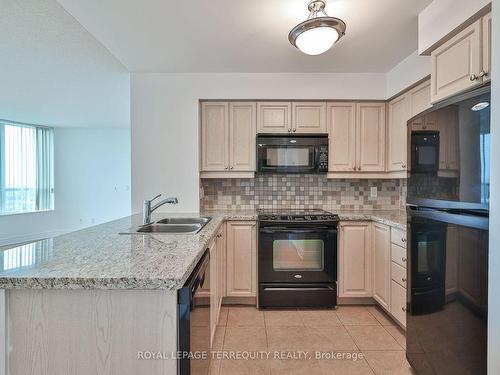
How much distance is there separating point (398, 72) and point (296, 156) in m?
1.28

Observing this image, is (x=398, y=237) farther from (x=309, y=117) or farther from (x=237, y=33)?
(x=237, y=33)

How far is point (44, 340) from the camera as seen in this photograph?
93cm

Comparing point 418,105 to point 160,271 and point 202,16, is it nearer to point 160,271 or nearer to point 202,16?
point 202,16

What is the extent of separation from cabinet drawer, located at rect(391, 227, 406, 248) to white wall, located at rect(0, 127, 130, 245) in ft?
19.2

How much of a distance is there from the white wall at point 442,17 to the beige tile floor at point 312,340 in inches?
85.4

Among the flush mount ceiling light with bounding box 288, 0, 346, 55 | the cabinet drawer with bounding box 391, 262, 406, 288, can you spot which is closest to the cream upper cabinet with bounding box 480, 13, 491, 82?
the flush mount ceiling light with bounding box 288, 0, 346, 55

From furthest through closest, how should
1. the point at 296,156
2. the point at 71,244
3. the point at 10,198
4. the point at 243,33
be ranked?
the point at 10,198 < the point at 296,156 < the point at 243,33 < the point at 71,244

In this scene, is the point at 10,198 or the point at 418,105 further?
the point at 10,198

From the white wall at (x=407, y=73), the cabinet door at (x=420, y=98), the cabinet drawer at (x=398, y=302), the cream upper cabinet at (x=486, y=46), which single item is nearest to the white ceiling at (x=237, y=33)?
the white wall at (x=407, y=73)

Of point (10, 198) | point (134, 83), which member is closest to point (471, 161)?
point (134, 83)

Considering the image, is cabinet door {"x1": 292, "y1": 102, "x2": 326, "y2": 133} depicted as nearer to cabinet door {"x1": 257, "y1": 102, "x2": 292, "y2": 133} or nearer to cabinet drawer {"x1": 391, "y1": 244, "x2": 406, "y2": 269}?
cabinet door {"x1": 257, "y1": 102, "x2": 292, "y2": 133}

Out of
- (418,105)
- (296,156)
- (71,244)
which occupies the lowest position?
(71,244)

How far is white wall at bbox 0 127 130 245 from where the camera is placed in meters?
6.32

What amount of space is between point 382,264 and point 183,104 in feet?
8.45
